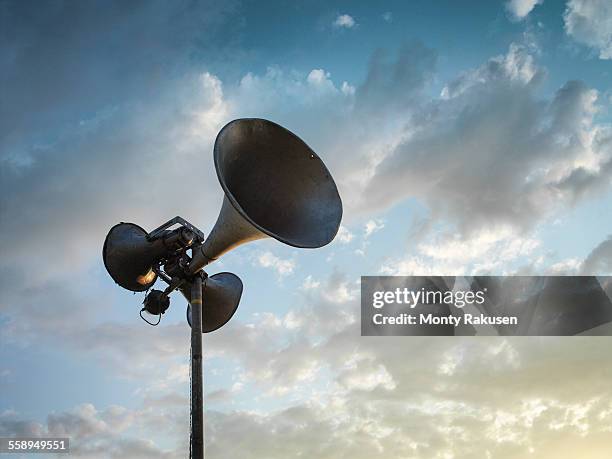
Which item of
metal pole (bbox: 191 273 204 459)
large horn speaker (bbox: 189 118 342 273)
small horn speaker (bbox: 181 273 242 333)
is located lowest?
metal pole (bbox: 191 273 204 459)

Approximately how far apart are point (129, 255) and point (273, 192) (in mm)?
2979

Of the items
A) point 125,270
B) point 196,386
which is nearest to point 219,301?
point 125,270

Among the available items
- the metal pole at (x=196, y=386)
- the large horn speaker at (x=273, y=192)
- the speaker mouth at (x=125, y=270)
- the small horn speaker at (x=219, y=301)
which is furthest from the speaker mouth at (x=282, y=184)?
the small horn speaker at (x=219, y=301)

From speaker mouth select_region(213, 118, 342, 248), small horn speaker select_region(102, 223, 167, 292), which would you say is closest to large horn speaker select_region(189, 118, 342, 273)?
speaker mouth select_region(213, 118, 342, 248)

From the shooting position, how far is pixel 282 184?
12.0 m

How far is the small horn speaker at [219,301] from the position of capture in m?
13.6

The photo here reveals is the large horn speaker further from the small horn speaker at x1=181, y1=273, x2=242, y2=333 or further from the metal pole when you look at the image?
the small horn speaker at x1=181, y1=273, x2=242, y2=333

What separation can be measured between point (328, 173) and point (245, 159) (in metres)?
1.67

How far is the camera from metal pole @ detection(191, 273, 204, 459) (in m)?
10.5

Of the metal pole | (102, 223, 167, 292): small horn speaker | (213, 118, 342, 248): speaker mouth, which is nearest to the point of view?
the metal pole

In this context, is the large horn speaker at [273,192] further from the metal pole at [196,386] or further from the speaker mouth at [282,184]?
the metal pole at [196,386]

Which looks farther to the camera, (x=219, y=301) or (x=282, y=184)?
(x=219, y=301)

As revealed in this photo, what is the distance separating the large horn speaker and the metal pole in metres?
0.94

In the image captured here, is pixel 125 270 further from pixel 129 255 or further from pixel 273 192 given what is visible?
pixel 273 192
